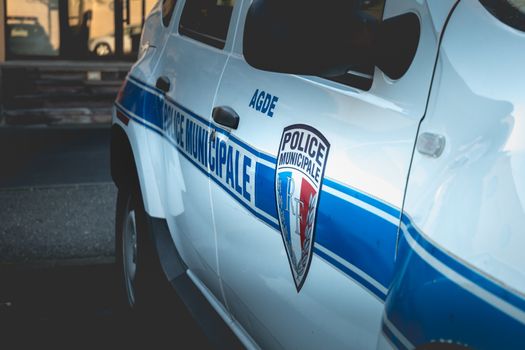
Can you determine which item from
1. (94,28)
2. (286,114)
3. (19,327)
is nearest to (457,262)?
(286,114)

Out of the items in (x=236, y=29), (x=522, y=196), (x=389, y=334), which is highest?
(x=236, y=29)

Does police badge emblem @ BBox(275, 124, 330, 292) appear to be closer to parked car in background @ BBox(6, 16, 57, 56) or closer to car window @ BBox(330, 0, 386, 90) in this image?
car window @ BBox(330, 0, 386, 90)

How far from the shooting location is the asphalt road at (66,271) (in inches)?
158

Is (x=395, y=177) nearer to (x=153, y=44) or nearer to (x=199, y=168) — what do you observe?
(x=199, y=168)

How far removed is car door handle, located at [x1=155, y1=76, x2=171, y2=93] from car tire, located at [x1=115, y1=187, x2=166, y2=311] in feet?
1.72

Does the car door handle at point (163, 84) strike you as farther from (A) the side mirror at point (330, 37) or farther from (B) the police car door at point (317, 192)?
(A) the side mirror at point (330, 37)

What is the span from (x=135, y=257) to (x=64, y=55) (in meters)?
8.71

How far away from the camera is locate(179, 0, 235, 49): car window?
3262mm

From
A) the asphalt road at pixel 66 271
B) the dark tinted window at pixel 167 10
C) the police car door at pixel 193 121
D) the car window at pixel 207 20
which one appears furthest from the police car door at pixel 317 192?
the dark tinted window at pixel 167 10

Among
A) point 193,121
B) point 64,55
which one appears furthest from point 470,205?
point 64,55

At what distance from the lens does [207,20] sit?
11.5ft

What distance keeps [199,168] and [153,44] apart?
116 cm

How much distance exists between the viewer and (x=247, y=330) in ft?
9.08

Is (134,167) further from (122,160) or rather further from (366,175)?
(366,175)
